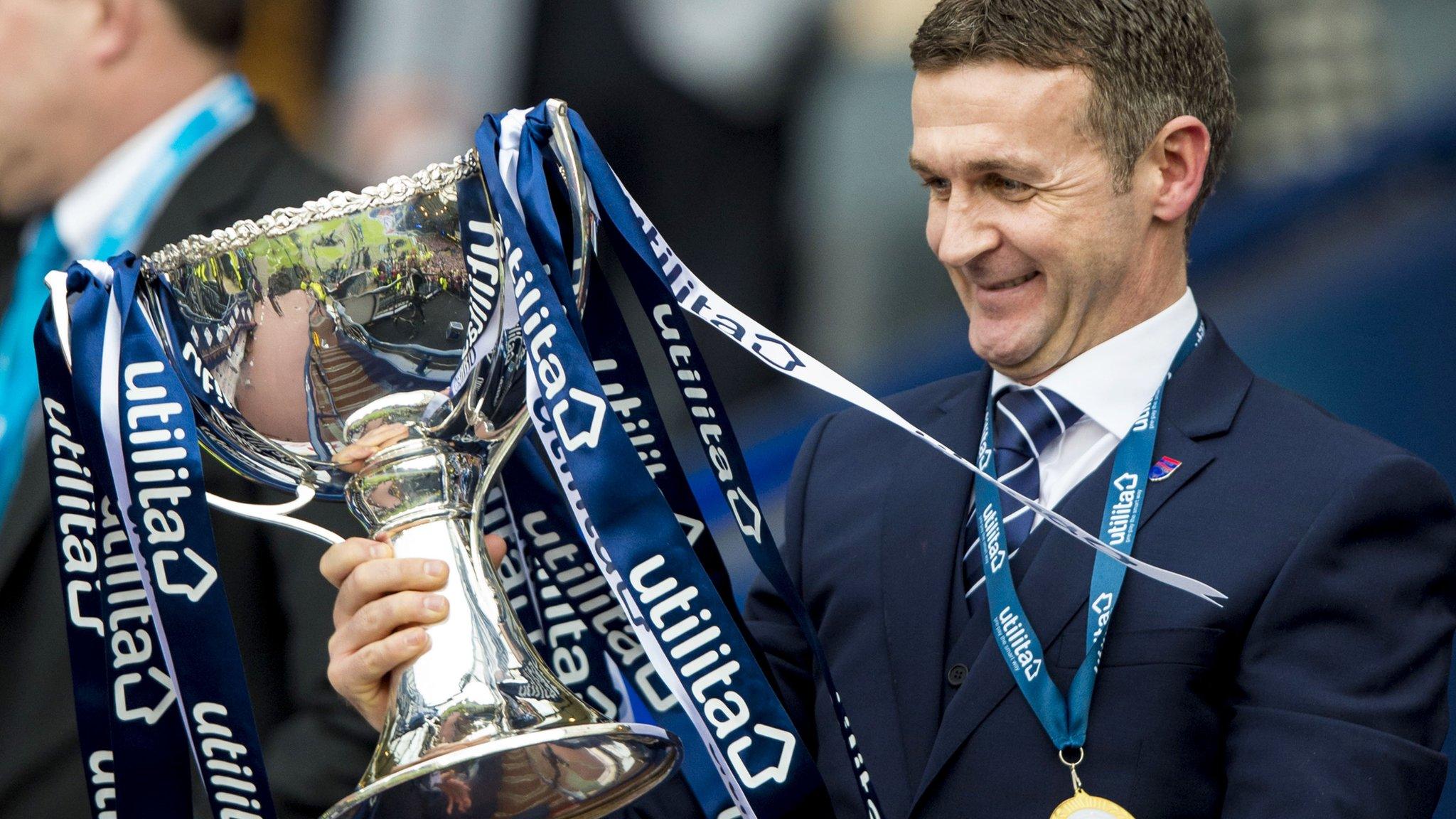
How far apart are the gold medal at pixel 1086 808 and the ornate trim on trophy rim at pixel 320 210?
26.0 inches

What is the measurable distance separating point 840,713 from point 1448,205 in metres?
1.89

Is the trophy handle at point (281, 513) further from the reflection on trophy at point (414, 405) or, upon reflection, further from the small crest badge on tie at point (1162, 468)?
the small crest badge on tie at point (1162, 468)

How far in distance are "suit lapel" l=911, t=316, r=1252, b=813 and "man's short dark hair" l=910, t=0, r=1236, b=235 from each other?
0.64ft

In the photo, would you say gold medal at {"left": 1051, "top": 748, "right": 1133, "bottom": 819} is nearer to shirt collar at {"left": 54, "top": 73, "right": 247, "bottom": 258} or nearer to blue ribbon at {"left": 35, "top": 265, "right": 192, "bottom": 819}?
blue ribbon at {"left": 35, "top": 265, "right": 192, "bottom": 819}

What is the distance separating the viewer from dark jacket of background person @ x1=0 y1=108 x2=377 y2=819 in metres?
1.84

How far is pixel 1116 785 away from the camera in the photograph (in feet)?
4.26

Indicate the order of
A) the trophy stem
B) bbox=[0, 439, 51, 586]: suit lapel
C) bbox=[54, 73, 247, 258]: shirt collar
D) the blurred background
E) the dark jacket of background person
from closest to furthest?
the trophy stem, the dark jacket of background person, bbox=[0, 439, 51, 586]: suit lapel, bbox=[54, 73, 247, 258]: shirt collar, the blurred background

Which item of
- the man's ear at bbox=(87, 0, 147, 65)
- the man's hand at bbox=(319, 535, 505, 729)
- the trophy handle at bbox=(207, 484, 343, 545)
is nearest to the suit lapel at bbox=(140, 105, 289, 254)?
the man's ear at bbox=(87, 0, 147, 65)

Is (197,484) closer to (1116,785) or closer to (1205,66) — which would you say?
(1116,785)

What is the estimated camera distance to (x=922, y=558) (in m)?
1.49

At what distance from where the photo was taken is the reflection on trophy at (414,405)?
46.8 inches

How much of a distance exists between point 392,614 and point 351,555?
0.07 metres

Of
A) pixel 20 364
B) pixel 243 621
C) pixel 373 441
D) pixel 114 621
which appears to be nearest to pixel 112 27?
pixel 20 364

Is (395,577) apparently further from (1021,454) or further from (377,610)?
(1021,454)
